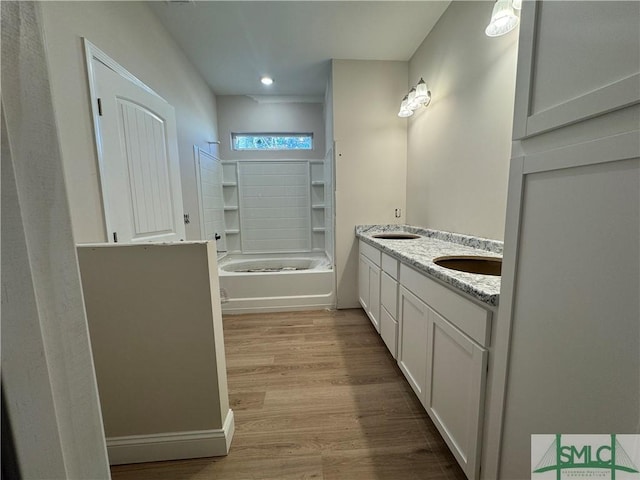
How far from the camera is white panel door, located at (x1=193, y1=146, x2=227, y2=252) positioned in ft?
9.39

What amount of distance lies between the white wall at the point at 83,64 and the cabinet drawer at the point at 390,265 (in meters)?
1.64

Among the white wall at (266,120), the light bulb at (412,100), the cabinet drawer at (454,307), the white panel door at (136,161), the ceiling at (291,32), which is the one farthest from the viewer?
the white wall at (266,120)

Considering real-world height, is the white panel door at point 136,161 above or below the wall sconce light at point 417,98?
below

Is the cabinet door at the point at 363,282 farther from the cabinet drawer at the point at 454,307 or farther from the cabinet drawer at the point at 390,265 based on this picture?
the cabinet drawer at the point at 454,307

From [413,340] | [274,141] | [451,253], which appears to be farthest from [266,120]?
[413,340]

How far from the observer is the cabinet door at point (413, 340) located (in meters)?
1.29

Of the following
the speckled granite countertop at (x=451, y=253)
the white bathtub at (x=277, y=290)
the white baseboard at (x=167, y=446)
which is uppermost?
the speckled granite countertop at (x=451, y=253)

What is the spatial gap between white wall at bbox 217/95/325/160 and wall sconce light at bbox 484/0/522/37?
2700mm

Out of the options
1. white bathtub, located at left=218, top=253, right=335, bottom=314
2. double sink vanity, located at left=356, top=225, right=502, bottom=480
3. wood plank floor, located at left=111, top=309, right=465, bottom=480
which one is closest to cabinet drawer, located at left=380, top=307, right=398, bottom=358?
double sink vanity, located at left=356, top=225, right=502, bottom=480

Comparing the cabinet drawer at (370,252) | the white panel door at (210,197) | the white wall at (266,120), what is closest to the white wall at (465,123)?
the cabinet drawer at (370,252)

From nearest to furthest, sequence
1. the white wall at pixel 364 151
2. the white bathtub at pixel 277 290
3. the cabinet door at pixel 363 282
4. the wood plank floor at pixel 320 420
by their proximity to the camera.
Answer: the wood plank floor at pixel 320 420, the cabinet door at pixel 363 282, the white wall at pixel 364 151, the white bathtub at pixel 277 290

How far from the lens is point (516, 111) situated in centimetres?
69

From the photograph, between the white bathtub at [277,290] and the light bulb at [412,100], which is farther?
the white bathtub at [277,290]

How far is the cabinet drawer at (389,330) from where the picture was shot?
5.52 ft
